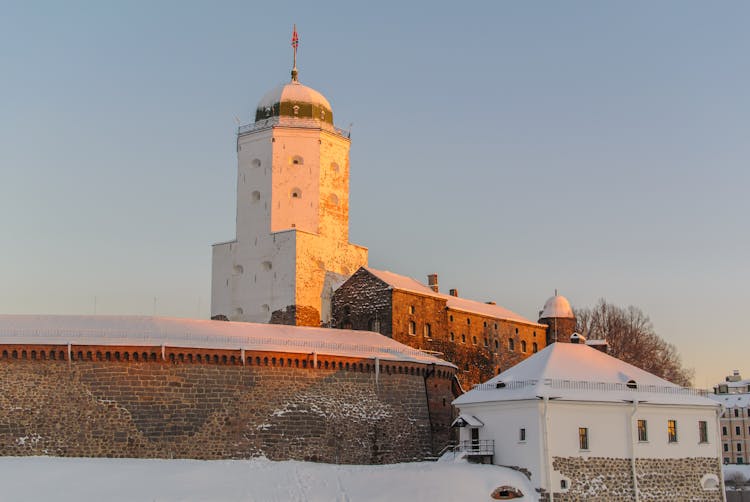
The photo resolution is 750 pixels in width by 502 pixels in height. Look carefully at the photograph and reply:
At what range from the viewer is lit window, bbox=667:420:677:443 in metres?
37.7

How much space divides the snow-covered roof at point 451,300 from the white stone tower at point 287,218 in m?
2.84

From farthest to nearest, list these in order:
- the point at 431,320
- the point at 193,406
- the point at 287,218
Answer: the point at 287,218, the point at 431,320, the point at 193,406

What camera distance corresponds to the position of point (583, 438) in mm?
35938

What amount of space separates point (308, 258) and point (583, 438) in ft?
68.8

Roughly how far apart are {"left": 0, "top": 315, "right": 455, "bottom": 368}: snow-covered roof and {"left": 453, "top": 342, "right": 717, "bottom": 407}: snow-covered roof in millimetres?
5855

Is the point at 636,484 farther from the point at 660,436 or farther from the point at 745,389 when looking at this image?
the point at 745,389

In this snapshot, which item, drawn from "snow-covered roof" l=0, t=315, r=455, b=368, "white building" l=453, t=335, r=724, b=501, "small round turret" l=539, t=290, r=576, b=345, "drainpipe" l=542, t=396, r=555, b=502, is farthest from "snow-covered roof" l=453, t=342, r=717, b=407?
"small round turret" l=539, t=290, r=576, b=345

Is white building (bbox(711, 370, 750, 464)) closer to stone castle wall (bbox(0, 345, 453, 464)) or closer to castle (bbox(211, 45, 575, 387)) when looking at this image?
castle (bbox(211, 45, 575, 387))

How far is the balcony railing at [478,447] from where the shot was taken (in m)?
37.1

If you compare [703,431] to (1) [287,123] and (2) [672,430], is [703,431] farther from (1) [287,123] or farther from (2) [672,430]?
(1) [287,123]

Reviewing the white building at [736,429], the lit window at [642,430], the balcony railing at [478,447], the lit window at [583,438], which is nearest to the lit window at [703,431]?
the lit window at [642,430]

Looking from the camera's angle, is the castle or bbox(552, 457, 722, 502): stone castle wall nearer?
bbox(552, 457, 722, 502): stone castle wall

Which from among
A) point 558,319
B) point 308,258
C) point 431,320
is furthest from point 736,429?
point 308,258

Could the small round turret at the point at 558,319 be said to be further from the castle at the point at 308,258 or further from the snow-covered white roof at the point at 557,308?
the castle at the point at 308,258
